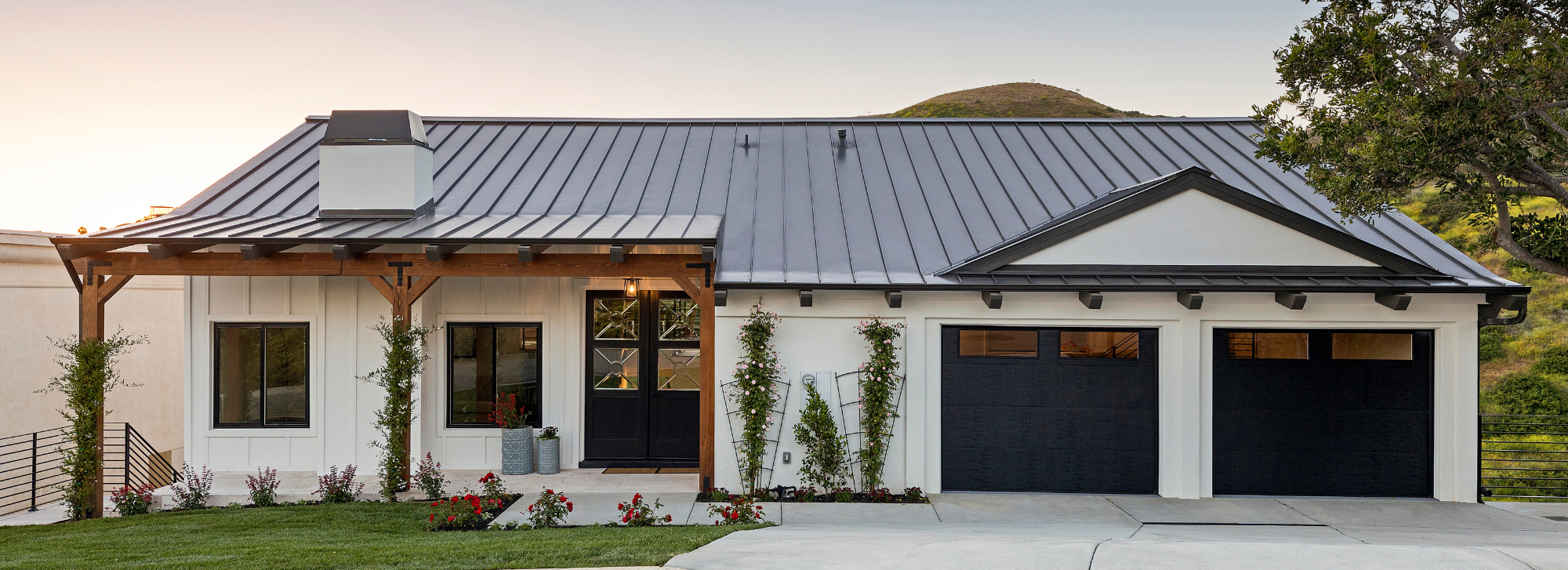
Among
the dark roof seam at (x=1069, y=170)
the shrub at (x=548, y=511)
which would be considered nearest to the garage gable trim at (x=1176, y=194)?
the dark roof seam at (x=1069, y=170)

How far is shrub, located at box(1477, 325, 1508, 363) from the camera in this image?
20812 millimetres

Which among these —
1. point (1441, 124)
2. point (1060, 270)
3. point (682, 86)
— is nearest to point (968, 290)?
point (1060, 270)

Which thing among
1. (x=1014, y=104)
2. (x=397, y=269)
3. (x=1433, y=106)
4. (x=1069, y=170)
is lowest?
(x=397, y=269)

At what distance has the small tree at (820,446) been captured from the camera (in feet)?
27.2

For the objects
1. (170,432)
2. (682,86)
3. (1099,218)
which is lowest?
(170,432)

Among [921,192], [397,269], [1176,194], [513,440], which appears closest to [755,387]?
[513,440]

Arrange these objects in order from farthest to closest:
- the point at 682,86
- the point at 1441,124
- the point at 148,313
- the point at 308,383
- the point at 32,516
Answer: the point at 682,86
the point at 148,313
the point at 308,383
the point at 32,516
the point at 1441,124

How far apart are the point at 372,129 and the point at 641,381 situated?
4810 millimetres

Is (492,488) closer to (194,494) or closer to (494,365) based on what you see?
(494,365)

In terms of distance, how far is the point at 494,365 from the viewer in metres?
10.2

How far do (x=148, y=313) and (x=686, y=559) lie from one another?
616 inches

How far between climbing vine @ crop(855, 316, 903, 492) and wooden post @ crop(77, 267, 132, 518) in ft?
25.8

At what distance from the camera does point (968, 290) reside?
27.3 ft

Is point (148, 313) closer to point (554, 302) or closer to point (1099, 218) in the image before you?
point (554, 302)
